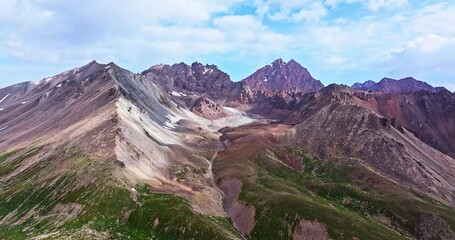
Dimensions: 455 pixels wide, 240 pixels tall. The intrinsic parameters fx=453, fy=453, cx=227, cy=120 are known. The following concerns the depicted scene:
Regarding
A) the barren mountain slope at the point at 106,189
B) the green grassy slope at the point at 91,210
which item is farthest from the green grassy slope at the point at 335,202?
the green grassy slope at the point at 91,210

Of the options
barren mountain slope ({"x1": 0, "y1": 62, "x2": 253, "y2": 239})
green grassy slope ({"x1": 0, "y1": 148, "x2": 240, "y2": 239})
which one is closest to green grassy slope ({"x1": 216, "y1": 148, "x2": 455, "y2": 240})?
barren mountain slope ({"x1": 0, "y1": 62, "x2": 253, "y2": 239})

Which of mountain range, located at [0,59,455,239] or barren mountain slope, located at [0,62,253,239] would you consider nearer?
barren mountain slope, located at [0,62,253,239]

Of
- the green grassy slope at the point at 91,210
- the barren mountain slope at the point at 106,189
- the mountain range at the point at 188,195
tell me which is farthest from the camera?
the mountain range at the point at 188,195

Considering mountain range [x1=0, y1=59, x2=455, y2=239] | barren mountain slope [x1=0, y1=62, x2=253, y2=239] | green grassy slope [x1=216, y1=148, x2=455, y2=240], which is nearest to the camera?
barren mountain slope [x1=0, y1=62, x2=253, y2=239]

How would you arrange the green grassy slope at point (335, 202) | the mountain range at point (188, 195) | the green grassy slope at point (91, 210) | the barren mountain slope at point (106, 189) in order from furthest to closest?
the green grassy slope at point (335, 202)
the mountain range at point (188, 195)
the barren mountain slope at point (106, 189)
the green grassy slope at point (91, 210)

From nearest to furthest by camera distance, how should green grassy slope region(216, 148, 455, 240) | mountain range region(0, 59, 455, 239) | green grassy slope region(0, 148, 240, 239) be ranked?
green grassy slope region(0, 148, 240, 239) → mountain range region(0, 59, 455, 239) → green grassy slope region(216, 148, 455, 240)

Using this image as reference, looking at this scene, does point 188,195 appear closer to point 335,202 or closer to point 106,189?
point 106,189

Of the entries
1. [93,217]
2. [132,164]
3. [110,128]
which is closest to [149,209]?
[93,217]

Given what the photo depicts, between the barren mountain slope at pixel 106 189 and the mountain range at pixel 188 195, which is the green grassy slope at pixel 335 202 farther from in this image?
the barren mountain slope at pixel 106 189

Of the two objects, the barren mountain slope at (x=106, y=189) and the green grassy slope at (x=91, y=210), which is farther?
the barren mountain slope at (x=106, y=189)

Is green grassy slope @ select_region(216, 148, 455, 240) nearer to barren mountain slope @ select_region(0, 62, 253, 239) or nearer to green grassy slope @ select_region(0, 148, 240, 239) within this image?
barren mountain slope @ select_region(0, 62, 253, 239)

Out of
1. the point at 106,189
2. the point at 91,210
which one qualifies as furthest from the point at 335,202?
the point at 91,210

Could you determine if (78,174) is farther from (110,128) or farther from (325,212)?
(325,212)
